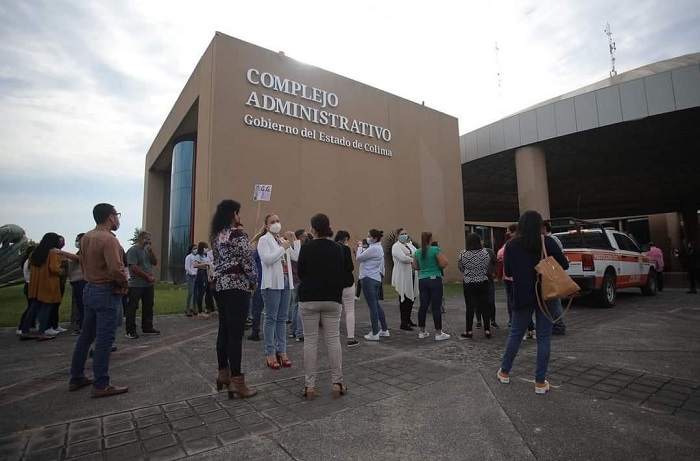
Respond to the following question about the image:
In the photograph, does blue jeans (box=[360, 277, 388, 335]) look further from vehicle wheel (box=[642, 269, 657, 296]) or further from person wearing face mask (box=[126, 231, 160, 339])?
vehicle wheel (box=[642, 269, 657, 296])

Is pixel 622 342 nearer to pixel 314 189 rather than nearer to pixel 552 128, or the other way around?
pixel 314 189

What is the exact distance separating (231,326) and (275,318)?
108 centimetres

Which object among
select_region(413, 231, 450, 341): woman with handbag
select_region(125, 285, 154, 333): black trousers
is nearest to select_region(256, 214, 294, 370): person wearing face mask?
select_region(413, 231, 450, 341): woman with handbag

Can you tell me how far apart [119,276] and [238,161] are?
1047 cm

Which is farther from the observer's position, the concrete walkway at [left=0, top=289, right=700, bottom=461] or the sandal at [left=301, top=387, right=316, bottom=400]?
the sandal at [left=301, top=387, right=316, bottom=400]

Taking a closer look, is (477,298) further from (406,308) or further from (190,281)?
(190,281)

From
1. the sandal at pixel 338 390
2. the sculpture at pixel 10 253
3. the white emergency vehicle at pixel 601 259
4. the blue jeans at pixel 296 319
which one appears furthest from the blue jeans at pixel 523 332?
the sculpture at pixel 10 253

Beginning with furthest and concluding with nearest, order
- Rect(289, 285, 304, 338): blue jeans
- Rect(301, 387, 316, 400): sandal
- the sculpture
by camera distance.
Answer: the sculpture < Rect(289, 285, 304, 338): blue jeans < Rect(301, 387, 316, 400): sandal

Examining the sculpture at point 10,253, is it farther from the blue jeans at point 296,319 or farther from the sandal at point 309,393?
the sandal at point 309,393

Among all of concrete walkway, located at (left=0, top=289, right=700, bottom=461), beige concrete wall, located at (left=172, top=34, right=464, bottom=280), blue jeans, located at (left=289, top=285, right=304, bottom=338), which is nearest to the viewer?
concrete walkway, located at (left=0, top=289, right=700, bottom=461)

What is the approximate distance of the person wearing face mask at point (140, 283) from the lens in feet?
22.6

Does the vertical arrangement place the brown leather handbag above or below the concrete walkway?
above

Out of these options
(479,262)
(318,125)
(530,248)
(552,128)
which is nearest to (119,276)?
(530,248)

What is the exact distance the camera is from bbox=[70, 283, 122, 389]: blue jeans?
3926 mm
